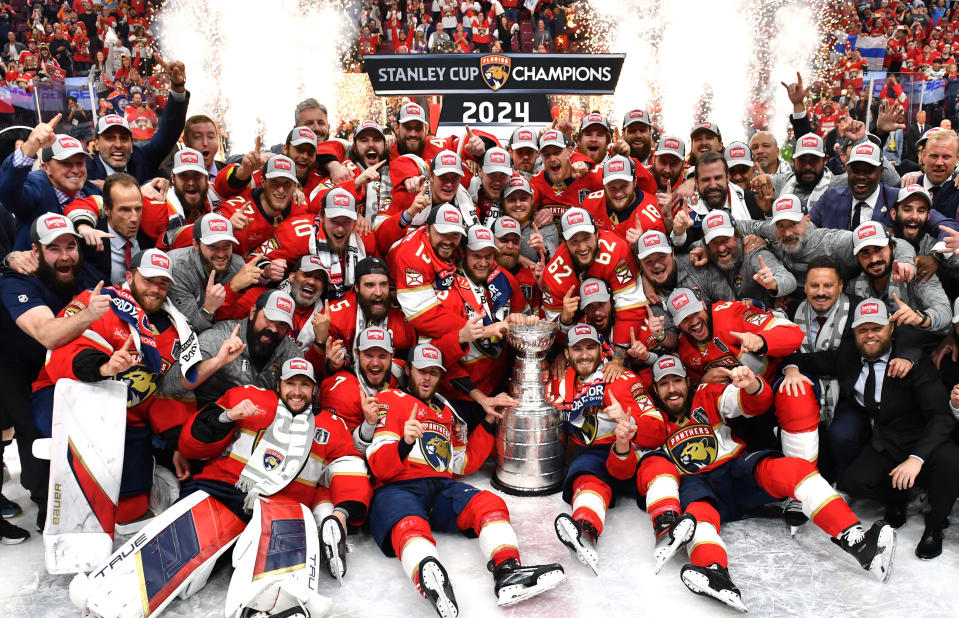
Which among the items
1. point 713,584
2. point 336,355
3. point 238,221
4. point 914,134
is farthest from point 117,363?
point 914,134

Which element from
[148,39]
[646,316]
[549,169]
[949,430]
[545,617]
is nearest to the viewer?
[545,617]

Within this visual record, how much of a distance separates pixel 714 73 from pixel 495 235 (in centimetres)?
1193

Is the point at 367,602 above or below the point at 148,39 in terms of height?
below

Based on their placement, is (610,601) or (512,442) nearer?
(610,601)

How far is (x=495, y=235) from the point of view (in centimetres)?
500

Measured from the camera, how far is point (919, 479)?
3.88 metres

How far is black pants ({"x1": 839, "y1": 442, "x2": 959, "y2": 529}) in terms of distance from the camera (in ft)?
12.1

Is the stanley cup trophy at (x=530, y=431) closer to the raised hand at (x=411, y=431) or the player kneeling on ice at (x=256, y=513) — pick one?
the raised hand at (x=411, y=431)

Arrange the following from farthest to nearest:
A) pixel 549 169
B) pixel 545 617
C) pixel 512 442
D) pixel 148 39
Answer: pixel 148 39, pixel 549 169, pixel 512 442, pixel 545 617

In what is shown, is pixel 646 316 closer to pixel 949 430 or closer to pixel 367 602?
pixel 949 430

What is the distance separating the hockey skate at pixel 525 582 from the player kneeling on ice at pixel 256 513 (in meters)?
0.77

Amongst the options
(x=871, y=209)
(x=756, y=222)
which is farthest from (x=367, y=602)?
(x=871, y=209)

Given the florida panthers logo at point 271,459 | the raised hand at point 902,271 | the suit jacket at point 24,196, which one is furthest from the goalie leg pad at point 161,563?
the raised hand at point 902,271

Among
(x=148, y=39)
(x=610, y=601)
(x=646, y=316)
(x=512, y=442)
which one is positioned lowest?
(x=610, y=601)
